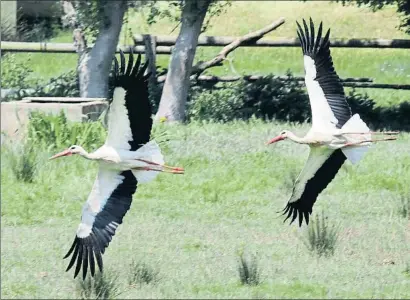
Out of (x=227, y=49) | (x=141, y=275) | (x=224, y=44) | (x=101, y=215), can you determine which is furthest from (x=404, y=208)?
(x=224, y=44)

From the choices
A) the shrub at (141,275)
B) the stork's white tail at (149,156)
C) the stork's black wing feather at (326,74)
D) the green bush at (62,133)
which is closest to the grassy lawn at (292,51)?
the green bush at (62,133)

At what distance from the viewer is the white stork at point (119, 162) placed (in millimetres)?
9758

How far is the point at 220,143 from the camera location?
1457 centimetres

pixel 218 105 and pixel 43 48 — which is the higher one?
pixel 43 48

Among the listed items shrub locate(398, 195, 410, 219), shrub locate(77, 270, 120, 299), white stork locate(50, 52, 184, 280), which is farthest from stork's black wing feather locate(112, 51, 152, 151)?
shrub locate(398, 195, 410, 219)

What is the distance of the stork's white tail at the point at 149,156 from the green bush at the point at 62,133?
3.48m

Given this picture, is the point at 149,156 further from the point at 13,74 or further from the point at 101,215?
the point at 13,74

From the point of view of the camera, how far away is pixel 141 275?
369 inches

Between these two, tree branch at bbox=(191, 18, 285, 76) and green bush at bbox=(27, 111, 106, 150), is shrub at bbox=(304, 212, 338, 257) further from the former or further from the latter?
tree branch at bbox=(191, 18, 285, 76)

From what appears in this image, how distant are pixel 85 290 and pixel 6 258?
130cm

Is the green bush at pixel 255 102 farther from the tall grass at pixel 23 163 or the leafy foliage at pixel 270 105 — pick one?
the tall grass at pixel 23 163

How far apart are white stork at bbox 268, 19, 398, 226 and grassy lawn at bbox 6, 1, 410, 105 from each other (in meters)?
7.40

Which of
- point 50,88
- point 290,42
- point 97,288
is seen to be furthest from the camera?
point 50,88

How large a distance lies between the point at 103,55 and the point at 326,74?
668 centimetres
